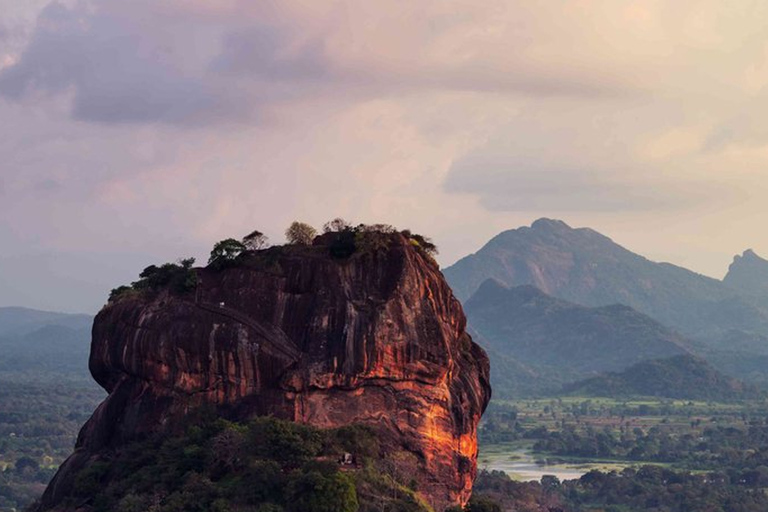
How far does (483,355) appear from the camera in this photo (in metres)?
69.3

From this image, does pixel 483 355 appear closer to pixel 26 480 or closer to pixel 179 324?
pixel 179 324

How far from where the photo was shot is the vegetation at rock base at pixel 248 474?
51125 mm

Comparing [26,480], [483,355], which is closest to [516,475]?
[26,480]

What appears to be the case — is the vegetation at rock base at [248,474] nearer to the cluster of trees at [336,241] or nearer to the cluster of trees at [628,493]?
the cluster of trees at [336,241]

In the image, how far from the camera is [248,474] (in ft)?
175

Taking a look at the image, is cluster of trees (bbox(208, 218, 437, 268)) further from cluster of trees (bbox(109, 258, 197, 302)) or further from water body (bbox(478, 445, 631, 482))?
water body (bbox(478, 445, 631, 482))

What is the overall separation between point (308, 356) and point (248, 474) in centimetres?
810

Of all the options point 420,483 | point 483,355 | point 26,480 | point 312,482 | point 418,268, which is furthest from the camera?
point 26,480

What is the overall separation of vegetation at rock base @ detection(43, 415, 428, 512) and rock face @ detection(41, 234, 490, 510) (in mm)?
2244

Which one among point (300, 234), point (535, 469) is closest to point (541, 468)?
point (535, 469)

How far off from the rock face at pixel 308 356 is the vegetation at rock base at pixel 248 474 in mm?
2244

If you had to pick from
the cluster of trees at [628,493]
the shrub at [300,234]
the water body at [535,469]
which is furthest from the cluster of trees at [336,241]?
the water body at [535,469]

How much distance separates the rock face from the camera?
194 feet

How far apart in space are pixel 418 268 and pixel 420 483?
12.1 metres
